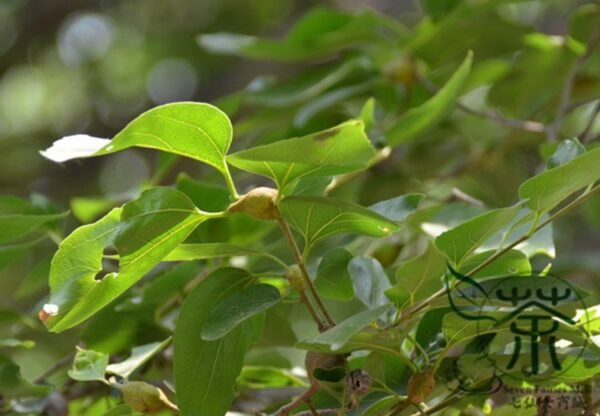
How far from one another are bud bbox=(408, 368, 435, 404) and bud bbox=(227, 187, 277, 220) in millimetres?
157

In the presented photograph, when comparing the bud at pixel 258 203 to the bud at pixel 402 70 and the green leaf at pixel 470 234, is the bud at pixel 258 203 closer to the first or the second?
the green leaf at pixel 470 234

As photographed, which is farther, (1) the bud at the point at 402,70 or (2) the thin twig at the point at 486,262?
(1) the bud at the point at 402,70

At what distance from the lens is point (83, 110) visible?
9.42 ft

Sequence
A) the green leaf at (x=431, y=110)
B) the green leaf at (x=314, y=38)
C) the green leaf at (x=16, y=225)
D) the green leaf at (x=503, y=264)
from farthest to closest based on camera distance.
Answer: the green leaf at (x=314, y=38)
the green leaf at (x=431, y=110)
the green leaf at (x=16, y=225)
the green leaf at (x=503, y=264)

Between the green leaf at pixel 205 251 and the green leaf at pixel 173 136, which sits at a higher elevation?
the green leaf at pixel 173 136

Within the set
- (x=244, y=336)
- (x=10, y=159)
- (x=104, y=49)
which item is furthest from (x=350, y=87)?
(x=104, y=49)

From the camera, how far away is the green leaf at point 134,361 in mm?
784

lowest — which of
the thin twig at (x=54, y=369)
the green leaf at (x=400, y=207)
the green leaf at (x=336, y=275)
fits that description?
the thin twig at (x=54, y=369)

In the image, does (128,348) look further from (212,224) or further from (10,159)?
(10,159)

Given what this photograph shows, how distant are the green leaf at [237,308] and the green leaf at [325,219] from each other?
1.9 inches

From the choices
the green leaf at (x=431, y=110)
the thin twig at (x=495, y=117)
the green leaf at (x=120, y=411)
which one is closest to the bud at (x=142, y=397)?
the green leaf at (x=120, y=411)

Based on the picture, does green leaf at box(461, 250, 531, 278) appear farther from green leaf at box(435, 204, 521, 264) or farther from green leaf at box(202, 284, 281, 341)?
green leaf at box(202, 284, 281, 341)

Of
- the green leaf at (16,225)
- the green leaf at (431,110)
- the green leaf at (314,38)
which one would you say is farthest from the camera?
the green leaf at (314,38)

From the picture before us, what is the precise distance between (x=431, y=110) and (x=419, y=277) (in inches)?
14.6
